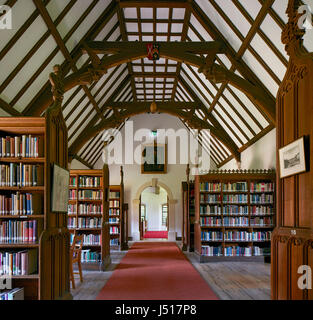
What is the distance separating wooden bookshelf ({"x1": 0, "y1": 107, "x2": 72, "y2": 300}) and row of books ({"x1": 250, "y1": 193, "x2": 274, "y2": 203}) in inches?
266

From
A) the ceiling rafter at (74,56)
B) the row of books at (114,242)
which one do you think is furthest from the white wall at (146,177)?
the ceiling rafter at (74,56)

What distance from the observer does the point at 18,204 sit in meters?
4.91

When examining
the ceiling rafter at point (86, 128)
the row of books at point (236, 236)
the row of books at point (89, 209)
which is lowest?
the row of books at point (236, 236)

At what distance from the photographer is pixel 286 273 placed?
175 inches

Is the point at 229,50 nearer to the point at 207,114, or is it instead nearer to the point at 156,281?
the point at 207,114

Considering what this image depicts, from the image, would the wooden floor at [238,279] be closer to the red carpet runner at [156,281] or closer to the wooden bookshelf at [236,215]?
the red carpet runner at [156,281]

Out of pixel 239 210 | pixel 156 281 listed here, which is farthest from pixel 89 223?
pixel 239 210

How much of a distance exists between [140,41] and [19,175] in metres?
5.77

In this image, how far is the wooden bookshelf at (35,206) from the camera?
4828 millimetres

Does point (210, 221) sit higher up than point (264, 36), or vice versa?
point (264, 36)

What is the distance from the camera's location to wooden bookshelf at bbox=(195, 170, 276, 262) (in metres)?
10.6

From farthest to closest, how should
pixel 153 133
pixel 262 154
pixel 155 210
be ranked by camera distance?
pixel 155 210, pixel 153 133, pixel 262 154

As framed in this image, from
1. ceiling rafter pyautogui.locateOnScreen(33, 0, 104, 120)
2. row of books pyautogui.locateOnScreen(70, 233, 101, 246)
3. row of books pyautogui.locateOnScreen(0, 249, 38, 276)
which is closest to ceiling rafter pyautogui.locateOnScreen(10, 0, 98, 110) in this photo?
ceiling rafter pyautogui.locateOnScreen(33, 0, 104, 120)

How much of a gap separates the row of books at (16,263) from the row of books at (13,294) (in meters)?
0.20
